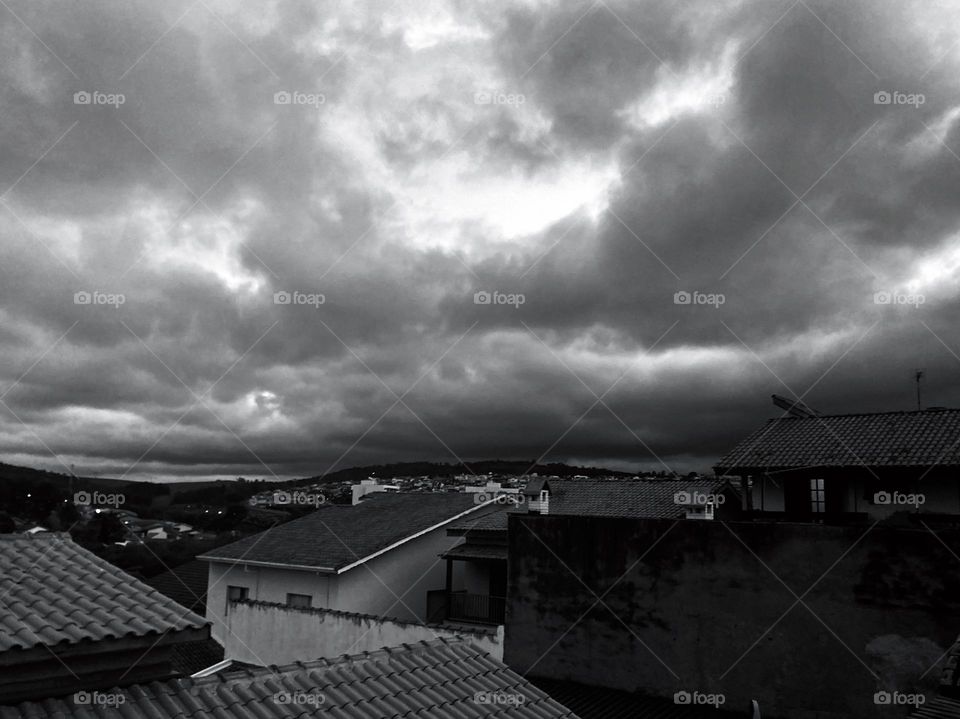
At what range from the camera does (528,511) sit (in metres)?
21.2

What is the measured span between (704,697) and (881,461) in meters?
11.1

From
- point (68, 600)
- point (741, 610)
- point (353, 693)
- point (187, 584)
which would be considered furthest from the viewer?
point (187, 584)

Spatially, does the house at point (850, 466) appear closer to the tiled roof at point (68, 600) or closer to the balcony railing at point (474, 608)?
the balcony railing at point (474, 608)

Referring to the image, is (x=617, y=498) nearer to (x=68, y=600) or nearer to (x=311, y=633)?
(x=311, y=633)

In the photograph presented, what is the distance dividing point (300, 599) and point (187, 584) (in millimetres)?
8519

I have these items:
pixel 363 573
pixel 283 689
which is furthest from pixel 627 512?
pixel 283 689

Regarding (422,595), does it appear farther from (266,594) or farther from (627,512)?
(627,512)

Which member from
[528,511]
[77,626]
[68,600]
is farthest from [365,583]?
[77,626]

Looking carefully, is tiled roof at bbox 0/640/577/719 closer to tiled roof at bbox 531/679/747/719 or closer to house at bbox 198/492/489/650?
tiled roof at bbox 531/679/747/719

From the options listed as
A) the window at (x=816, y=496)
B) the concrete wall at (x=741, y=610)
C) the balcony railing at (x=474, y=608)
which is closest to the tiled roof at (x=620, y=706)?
the concrete wall at (x=741, y=610)

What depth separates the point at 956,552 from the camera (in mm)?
12367

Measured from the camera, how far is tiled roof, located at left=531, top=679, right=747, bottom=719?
45.7 ft

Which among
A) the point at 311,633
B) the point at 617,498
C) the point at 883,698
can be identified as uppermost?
the point at 617,498

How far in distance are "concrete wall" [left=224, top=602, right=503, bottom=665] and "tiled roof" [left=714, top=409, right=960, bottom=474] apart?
11417 millimetres
